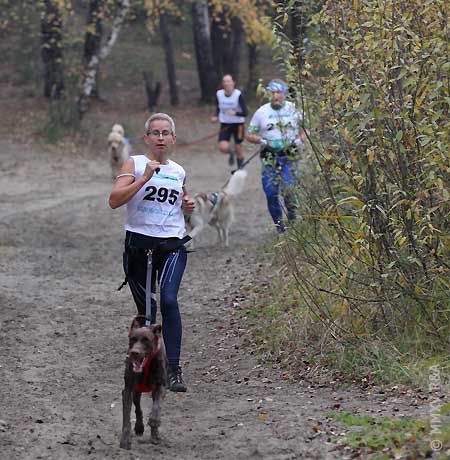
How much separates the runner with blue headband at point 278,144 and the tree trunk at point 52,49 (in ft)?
41.0

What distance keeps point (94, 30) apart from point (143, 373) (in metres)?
19.0

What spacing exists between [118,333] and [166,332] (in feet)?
7.71

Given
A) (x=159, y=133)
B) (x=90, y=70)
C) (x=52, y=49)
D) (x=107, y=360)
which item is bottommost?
(x=52, y=49)

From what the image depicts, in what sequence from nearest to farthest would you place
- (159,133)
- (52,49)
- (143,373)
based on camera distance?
1. (143,373)
2. (159,133)
3. (52,49)

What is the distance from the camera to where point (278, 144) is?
39.4ft

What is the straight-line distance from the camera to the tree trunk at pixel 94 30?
23.9m

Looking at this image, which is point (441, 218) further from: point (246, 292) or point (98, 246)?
point (98, 246)

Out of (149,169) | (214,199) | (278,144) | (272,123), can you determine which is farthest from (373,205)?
(214,199)

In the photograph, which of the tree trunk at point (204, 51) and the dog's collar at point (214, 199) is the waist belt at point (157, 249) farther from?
the tree trunk at point (204, 51)

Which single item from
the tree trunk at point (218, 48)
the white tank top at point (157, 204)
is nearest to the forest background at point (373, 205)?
the white tank top at point (157, 204)

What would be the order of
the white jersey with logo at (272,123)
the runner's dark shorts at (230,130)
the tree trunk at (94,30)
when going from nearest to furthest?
the white jersey with logo at (272,123) → the runner's dark shorts at (230,130) → the tree trunk at (94,30)

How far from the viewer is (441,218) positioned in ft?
23.2

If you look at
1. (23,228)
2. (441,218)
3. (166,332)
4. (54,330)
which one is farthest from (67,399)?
(23,228)

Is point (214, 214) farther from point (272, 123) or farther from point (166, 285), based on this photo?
point (166, 285)
